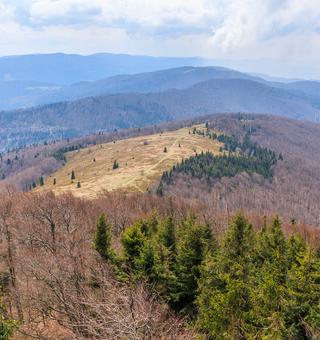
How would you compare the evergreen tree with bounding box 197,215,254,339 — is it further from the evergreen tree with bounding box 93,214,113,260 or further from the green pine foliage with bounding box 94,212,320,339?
the evergreen tree with bounding box 93,214,113,260

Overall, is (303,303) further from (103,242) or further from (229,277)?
(103,242)

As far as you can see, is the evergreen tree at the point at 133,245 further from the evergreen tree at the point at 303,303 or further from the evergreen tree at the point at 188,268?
the evergreen tree at the point at 303,303

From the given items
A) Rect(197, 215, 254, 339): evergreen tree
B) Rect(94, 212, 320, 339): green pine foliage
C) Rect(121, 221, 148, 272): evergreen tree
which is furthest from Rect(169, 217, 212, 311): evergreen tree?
Rect(197, 215, 254, 339): evergreen tree

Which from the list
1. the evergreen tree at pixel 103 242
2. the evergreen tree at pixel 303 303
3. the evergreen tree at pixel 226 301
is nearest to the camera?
the evergreen tree at pixel 303 303

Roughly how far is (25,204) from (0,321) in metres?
54.5

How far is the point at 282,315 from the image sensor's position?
73.6ft

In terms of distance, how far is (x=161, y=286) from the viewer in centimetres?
3706

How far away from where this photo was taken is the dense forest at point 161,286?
891 inches

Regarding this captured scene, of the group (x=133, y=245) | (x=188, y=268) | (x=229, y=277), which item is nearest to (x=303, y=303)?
(x=229, y=277)

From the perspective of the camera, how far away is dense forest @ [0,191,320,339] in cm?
2264

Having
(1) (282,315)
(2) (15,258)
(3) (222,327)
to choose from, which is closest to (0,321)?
(3) (222,327)

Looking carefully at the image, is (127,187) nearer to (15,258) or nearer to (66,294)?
(15,258)

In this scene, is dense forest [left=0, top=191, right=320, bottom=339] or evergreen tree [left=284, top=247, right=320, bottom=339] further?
dense forest [left=0, top=191, right=320, bottom=339]

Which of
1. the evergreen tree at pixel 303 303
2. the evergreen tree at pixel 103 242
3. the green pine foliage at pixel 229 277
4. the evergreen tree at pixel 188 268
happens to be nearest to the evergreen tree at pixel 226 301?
the green pine foliage at pixel 229 277
